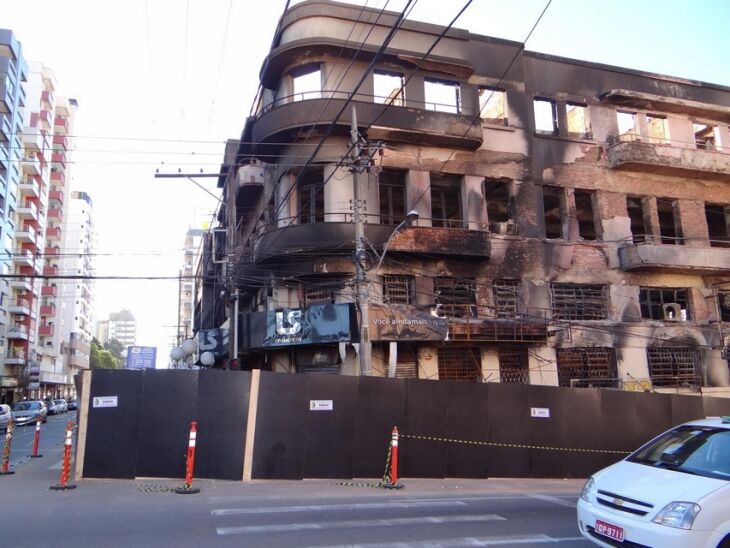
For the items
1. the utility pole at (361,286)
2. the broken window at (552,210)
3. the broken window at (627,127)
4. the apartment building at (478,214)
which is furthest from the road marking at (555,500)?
the broken window at (627,127)

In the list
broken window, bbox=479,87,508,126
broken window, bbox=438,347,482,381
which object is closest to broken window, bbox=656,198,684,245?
broken window, bbox=479,87,508,126

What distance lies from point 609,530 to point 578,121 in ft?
75.6

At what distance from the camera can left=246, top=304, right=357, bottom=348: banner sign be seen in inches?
760

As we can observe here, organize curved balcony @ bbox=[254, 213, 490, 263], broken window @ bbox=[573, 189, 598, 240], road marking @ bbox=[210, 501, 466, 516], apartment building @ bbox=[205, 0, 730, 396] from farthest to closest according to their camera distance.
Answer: broken window @ bbox=[573, 189, 598, 240] < apartment building @ bbox=[205, 0, 730, 396] < curved balcony @ bbox=[254, 213, 490, 263] < road marking @ bbox=[210, 501, 466, 516]

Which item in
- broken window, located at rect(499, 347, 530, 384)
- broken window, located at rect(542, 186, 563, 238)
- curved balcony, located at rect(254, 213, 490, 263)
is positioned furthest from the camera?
broken window, located at rect(542, 186, 563, 238)

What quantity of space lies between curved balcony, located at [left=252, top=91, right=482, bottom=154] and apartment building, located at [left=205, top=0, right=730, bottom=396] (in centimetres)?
8

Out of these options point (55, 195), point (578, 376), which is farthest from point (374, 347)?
point (55, 195)

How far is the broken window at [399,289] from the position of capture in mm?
21031

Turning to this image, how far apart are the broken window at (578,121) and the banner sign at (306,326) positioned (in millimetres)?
13540

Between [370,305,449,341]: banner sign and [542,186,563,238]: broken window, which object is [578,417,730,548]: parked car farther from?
[542,186,563,238]: broken window

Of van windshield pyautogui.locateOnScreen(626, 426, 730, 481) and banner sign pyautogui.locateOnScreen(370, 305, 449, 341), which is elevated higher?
banner sign pyautogui.locateOnScreen(370, 305, 449, 341)

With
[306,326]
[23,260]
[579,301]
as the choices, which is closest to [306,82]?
[306,326]

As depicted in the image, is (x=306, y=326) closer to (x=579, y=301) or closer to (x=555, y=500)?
(x=555, y=500)

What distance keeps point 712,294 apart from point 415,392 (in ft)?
58.5
